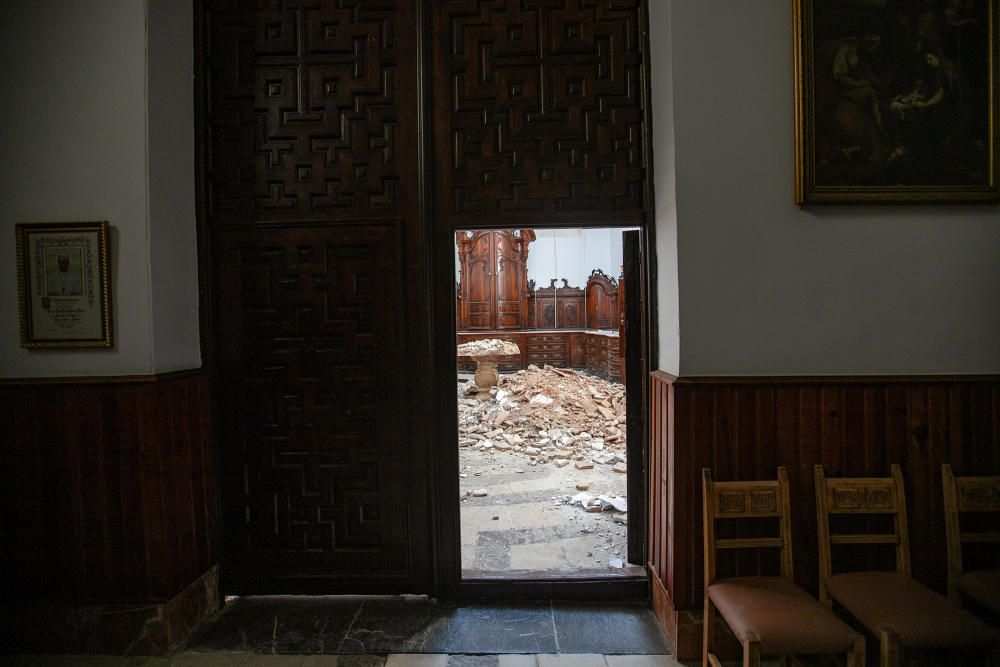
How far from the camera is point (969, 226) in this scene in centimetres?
225

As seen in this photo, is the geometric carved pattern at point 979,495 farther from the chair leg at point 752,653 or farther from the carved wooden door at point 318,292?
the carved wooden door at point 318,292

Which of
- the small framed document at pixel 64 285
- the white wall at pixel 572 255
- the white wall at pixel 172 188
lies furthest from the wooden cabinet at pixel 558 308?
the small framed document at pixel 64 285

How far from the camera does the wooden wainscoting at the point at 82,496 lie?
7.76 ft

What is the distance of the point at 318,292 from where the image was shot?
2.76 metres

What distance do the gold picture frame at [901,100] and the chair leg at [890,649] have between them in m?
1.64

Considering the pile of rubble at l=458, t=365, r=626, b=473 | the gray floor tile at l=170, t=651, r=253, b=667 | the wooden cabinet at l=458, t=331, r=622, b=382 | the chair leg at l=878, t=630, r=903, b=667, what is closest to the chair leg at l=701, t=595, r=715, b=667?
the chair leg at l=878, t=630, r=903, b=667

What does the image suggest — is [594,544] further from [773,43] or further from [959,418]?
[773,43]

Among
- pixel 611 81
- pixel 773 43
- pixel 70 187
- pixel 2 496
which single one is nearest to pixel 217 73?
pixel 70 187

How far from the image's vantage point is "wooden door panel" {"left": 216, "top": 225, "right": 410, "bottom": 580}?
2.75m

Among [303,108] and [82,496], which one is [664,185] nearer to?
[303,108]

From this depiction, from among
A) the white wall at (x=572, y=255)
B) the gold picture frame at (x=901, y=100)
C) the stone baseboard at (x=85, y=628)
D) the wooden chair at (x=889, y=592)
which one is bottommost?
the stone baseboard at (x=85, y=628)

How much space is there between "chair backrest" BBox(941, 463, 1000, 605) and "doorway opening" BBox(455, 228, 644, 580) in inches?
51.0

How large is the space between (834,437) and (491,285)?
9075mm

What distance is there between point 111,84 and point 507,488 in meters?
3.82
